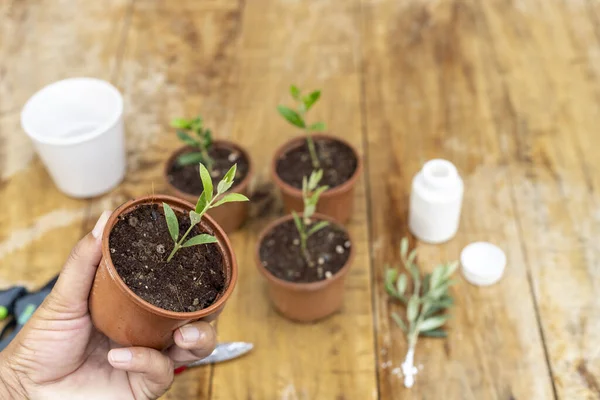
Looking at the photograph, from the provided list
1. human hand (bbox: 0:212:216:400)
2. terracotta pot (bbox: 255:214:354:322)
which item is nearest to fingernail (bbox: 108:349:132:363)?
human hand (bbox: 0:212:216:400)

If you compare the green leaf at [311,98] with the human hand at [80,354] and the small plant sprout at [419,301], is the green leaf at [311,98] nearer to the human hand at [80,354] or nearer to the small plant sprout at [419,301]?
the small plant sprout at [419,301]

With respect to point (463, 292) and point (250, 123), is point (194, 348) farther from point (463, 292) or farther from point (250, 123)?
point (250, 123)

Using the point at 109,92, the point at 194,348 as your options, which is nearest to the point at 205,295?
the point at 194,348

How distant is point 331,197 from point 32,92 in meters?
0.89

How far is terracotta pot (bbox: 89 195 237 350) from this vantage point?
0.90 metres

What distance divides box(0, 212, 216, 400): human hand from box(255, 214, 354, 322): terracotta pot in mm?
233

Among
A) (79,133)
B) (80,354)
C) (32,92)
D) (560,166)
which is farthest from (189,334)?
(32,92)

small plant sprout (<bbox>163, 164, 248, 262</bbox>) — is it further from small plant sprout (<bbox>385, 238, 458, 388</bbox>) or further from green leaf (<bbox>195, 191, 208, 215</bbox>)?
small plant sprout (<bbox>385, 238, 458, 388</bbox>)

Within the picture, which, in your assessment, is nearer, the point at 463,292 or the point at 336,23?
the point at 463,292

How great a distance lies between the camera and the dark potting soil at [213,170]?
147cm

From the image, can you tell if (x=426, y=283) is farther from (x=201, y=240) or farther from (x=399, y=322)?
(x=201, y=240)

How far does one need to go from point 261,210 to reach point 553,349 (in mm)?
638

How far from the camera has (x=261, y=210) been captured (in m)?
1.55

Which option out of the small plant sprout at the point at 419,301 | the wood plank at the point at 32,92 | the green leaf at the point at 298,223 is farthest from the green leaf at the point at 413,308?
the wood plank at the point at 32,92
